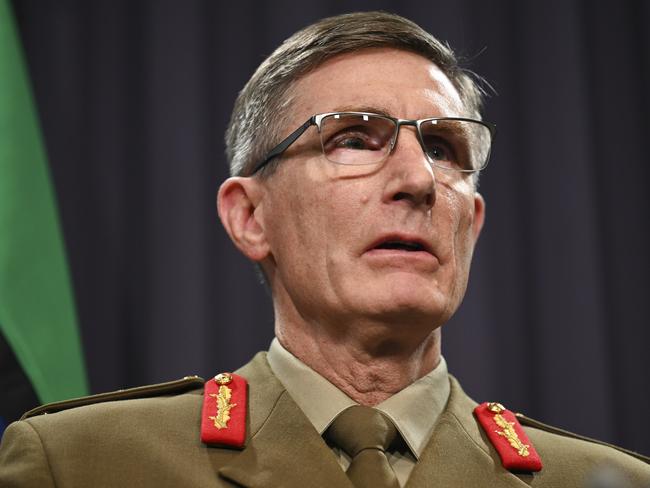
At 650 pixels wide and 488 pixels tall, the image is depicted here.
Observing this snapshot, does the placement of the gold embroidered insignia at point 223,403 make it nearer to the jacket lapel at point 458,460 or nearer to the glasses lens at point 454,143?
the jacket lapel at point 458,460

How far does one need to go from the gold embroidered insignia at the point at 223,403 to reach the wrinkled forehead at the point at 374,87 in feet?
1.77

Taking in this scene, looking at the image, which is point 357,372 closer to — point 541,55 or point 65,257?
point 65,257

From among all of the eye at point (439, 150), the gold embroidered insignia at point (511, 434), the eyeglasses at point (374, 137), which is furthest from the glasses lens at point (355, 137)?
the gold embroidered insignia at point (511, 434)

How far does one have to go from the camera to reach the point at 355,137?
5.59ft

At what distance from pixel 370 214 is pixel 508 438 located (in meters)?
0.51

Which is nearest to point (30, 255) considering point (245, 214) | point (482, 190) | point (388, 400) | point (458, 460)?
point (245, 214)

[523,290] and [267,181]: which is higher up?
[267,181]

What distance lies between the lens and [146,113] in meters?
2.68

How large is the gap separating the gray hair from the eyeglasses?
0.08 metres

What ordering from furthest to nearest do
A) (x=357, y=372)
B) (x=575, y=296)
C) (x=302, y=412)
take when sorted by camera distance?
(x=575, y=296)
(x=357, y=372)
(x=302, y=412)

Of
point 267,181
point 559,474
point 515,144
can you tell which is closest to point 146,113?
point 267,181

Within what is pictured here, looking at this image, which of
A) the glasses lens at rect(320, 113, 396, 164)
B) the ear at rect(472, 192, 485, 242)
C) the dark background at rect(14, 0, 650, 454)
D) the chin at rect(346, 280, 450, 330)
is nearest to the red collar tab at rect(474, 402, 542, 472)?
the chin at rect(346, 280, 450, 330)

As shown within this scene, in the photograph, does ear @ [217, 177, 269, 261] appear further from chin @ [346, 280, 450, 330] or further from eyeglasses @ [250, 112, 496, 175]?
chin @ [346, 280, 450, 330]

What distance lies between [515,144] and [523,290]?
0.48 meters
